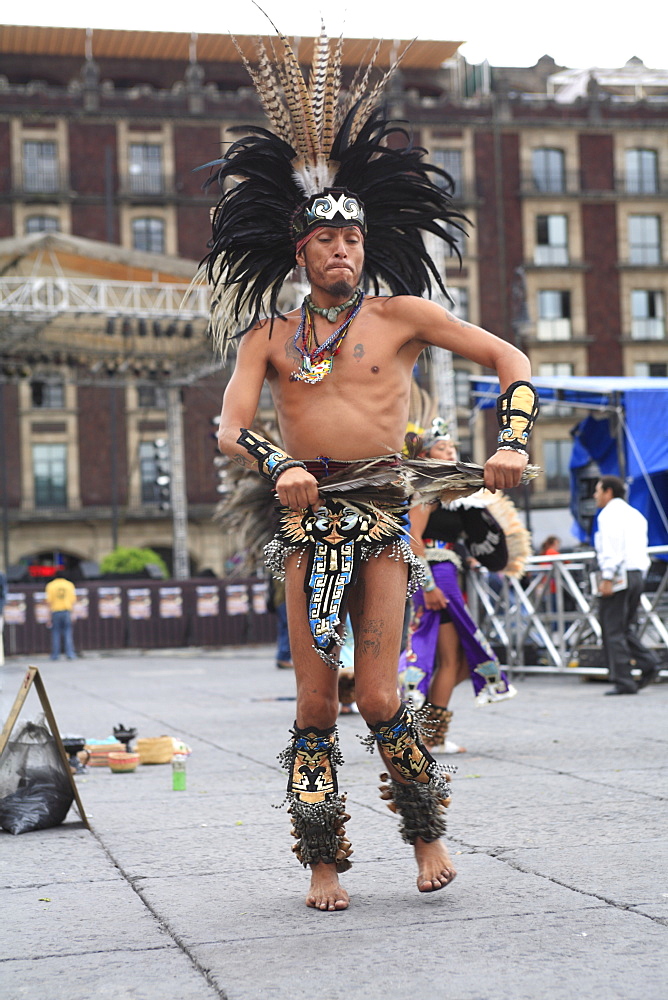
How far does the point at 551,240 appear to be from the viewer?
5631 cm

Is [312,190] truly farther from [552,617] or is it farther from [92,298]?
[92,298]

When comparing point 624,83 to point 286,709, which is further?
point 624,83

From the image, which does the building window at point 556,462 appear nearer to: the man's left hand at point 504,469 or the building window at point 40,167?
the building window at point 40,167

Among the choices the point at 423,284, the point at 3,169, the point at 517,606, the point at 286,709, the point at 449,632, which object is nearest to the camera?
the point at 423,284

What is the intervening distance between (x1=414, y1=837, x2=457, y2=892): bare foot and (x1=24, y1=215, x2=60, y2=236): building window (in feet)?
164

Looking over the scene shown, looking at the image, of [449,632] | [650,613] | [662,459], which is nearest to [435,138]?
[662,459]

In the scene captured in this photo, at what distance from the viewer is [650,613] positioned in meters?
13.5

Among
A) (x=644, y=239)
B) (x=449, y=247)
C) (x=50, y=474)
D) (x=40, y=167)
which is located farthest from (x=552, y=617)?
(x=644, y=239)

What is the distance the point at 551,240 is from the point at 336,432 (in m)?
53.8

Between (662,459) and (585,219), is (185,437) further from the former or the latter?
(662,459)

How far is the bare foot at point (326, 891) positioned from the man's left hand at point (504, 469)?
1.32 metres

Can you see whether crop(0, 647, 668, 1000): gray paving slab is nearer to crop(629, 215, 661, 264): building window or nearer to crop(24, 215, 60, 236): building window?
crop(24, 215, 60, 236): building window

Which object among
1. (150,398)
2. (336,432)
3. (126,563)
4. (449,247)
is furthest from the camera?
(150,398)

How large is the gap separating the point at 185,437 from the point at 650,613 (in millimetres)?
40847
